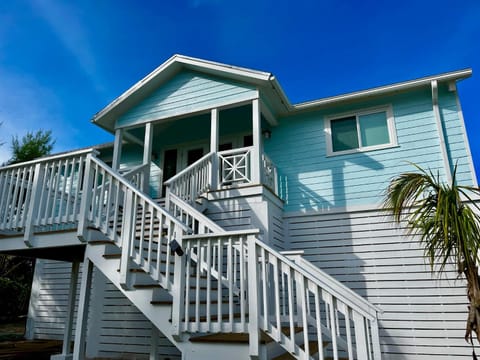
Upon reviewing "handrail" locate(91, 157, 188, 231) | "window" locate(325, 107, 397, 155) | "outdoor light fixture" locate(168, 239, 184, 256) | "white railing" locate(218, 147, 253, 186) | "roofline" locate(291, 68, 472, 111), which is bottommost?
"outdoor light fixture" locate(168, 239, 184, 256)

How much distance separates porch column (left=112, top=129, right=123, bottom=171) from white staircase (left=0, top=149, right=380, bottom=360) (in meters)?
2.40

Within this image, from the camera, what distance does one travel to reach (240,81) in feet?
22.6

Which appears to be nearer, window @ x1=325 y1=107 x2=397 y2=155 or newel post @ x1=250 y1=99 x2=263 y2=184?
newel post @ x1=250 y1=99 x2=263 y2=184

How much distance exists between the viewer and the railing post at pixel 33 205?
4789 millimetres

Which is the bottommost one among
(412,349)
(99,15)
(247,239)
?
(412,349)

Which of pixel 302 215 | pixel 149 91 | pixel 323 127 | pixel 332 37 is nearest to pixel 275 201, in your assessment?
pixel 302 215

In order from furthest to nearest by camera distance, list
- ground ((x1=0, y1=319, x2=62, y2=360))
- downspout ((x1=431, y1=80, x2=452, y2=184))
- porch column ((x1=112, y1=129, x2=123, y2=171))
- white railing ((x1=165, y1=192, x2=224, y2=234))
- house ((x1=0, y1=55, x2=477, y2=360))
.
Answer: porch column ((x1=112, y1=129, x2=123, y2=171)) → downspout ((x1=431, y1=80, x2=452, y2=184)) → ground ((x1=0, y1=319, x2=62, y2=360)) → white railing ((x1=165, y1=192, x2=224, y2=234)) → house ((x1=0, y1=55, x2=477, y2=360))

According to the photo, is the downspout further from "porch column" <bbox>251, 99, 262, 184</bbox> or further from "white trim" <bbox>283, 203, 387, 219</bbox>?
"porch column" <bbox>251, 99, 262, 184</bbox>

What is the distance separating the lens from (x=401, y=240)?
5875 mm

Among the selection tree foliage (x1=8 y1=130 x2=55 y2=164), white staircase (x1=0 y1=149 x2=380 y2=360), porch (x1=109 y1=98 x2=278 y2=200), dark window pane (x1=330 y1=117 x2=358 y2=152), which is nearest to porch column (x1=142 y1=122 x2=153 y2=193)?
porch (x1=109 y1=98 x2=278 y2=200)

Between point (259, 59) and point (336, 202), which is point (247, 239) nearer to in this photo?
point (336, 202)

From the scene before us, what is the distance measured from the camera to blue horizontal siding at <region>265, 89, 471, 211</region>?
6.28 metres

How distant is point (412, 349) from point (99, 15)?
12.7m

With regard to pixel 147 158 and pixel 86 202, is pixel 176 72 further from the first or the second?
pixel 86 202
